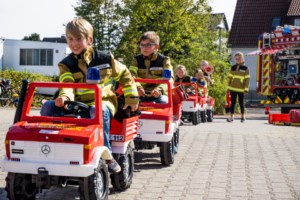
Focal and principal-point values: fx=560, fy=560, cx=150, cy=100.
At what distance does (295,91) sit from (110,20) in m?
23.3

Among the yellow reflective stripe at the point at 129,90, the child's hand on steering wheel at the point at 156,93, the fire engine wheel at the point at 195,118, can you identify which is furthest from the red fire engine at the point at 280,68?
the yellow reflective stripe at the point at 129,90

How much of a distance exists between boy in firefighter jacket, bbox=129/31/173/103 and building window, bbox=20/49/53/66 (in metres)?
54.2

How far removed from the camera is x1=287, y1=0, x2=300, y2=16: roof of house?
158 ft

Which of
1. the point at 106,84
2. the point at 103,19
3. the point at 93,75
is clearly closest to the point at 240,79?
the point at 106,84

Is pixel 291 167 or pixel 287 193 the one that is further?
pixel 291 167

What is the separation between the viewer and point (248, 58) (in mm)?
50875

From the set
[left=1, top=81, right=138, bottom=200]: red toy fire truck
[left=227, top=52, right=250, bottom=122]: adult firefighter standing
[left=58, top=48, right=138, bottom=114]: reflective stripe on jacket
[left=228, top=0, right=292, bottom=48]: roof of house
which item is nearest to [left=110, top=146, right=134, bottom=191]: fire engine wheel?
[left=58, top=48, right=138, bottom=114]: reflective stripe on jacket

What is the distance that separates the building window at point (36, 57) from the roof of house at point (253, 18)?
21.5 meters

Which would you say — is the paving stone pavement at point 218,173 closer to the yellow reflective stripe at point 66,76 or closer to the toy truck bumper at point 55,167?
the toy truck bumper at point 55,167

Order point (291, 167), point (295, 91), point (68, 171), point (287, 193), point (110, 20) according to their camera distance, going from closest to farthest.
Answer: point (68, 171), point (287, 193), point (291, 167), point (295, 91), point (110, 20)

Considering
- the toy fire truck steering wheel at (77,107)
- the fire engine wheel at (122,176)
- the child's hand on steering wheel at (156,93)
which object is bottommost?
the fire engine wheel at (122,176)

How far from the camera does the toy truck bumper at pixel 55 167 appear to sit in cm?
472

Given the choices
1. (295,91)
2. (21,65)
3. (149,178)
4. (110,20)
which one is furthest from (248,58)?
(149,178)

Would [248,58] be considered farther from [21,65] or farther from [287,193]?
[287,193]
